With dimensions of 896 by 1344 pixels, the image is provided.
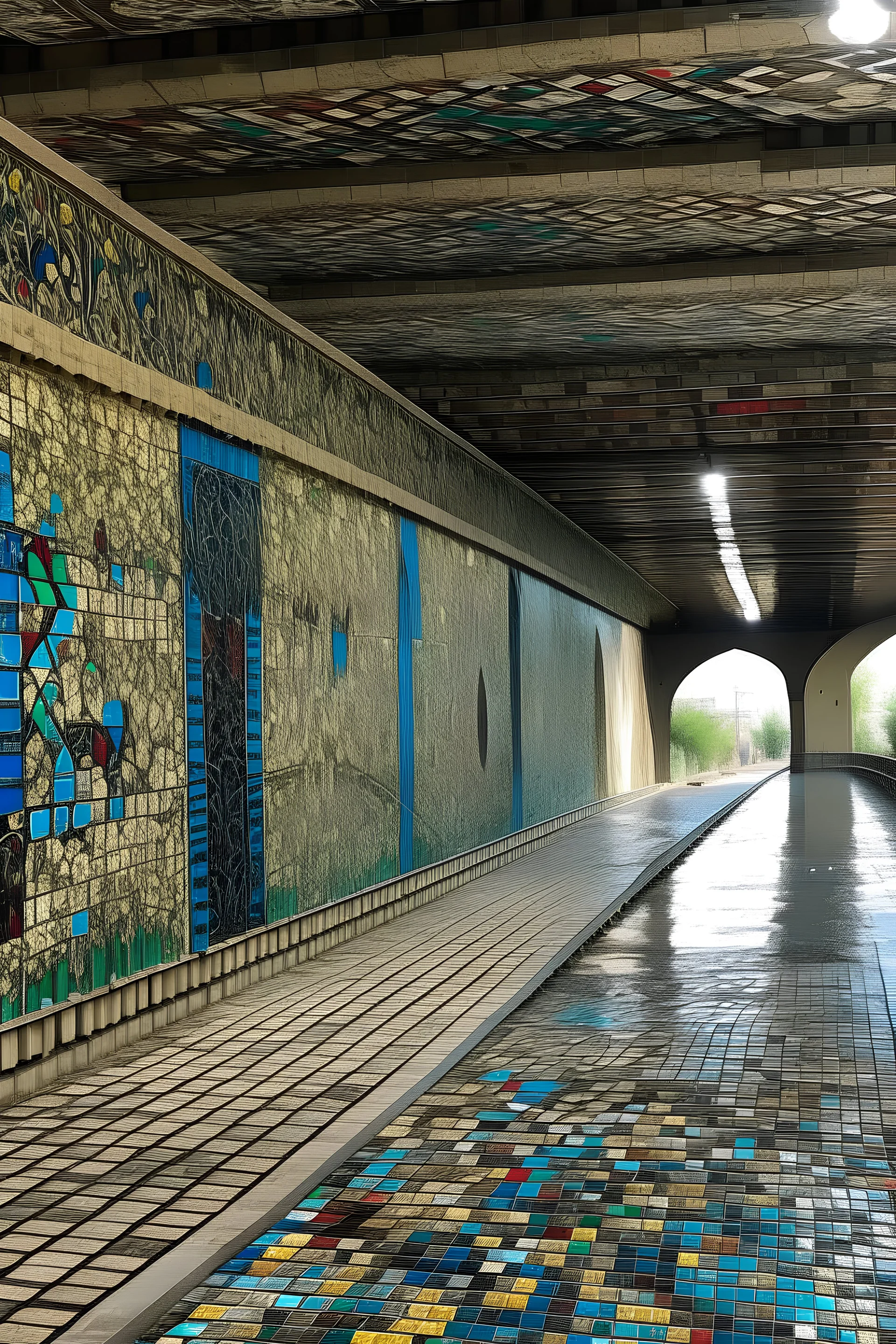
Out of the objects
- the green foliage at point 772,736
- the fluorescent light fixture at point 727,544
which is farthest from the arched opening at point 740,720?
the fluorescent light fixture at point 727,544

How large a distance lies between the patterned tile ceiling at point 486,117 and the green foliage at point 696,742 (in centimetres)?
5508

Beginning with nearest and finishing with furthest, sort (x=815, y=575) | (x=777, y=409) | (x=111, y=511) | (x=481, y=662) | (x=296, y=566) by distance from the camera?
1. (x=111, y=511)
2. (x=296, y=566)
3. (x=777, y=409)
4. (x=481, y=662)
5. (x=815, y=575)

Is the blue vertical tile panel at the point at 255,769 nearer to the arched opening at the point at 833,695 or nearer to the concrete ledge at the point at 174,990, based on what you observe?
the concrete ledge at the point at 174,990

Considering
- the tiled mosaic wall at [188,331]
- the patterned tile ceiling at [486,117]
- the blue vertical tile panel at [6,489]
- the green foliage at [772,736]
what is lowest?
the green foliage at [772,736]

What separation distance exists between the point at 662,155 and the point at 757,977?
3632 mm

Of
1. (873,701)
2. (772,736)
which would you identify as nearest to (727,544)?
(772,736)

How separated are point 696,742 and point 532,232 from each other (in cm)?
6064

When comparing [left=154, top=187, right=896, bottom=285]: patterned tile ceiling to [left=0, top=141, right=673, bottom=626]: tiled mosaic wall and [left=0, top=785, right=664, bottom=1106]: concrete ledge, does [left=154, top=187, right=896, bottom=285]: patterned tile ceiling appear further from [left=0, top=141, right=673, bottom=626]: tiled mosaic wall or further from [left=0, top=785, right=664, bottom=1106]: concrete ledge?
[left=0, top=785, right=664, bottom=1106]: concrete ledge

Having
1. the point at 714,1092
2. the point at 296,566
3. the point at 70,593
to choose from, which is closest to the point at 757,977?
the point at 714,1092

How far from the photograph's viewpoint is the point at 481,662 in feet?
35.3

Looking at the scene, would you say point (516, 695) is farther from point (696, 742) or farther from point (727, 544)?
point (696, 742)

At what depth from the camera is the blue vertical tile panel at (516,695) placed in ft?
39.1

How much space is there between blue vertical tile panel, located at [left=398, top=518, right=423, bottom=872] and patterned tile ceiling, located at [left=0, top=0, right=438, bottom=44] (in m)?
4.38

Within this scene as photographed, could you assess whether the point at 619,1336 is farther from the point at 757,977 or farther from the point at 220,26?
the point at 220,26
